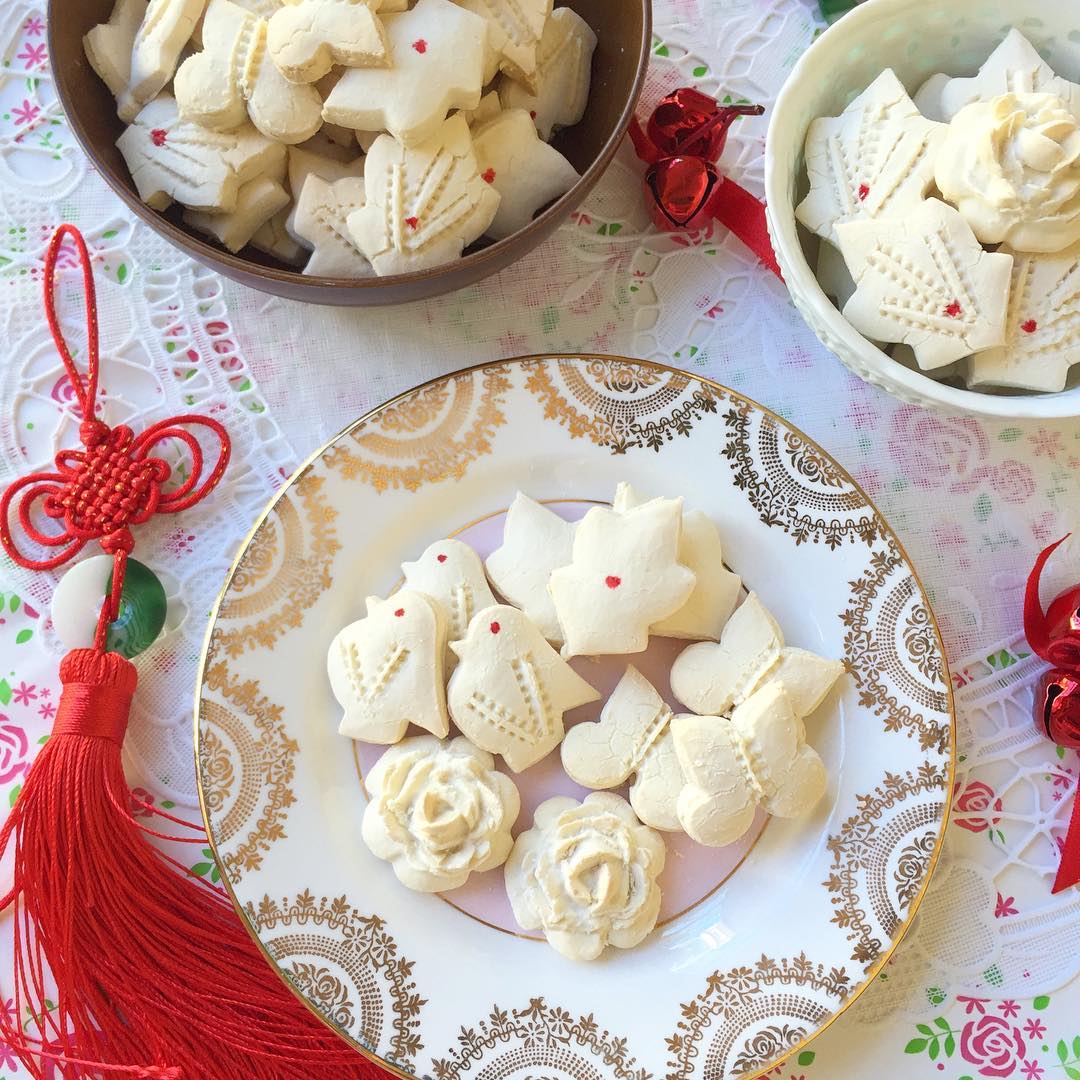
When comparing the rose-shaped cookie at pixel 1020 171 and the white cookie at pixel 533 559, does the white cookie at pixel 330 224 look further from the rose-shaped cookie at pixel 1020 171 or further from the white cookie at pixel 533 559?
the rose-shaped cookie at pixel 1020 171

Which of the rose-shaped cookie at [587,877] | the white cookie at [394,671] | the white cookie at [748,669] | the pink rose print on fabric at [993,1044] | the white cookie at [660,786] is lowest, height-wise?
the pink rose print on fabric at [993,1044]

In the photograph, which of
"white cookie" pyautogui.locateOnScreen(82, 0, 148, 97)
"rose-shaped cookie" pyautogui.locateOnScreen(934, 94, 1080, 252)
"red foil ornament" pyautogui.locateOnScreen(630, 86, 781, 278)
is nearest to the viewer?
"rose-shaped cookie" pyautogui.locateOnScreen(934, 94, 1080, 252)

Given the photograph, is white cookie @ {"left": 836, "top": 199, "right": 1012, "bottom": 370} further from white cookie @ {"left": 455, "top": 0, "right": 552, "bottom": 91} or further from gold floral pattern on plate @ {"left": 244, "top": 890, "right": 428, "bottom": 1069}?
gold floral pattern on plate @ {"left": 244, "top": 890, "right": 428, "bottom": 1069}

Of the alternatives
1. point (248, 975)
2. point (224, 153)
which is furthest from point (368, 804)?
point (224, 153)

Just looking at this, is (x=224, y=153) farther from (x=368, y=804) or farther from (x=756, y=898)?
(x=756, y=898)

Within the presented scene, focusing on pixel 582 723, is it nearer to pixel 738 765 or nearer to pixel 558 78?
pixel 738 765

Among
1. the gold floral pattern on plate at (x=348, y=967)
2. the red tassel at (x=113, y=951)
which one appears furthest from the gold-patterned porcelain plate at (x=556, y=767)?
the red tassel at (x=113, y=951)

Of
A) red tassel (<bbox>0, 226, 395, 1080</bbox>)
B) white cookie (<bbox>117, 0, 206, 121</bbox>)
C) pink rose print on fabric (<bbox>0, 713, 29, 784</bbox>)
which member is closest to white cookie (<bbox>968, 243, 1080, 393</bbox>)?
white cookie (<bbox>117, 0, 206, 121</bbox>)
